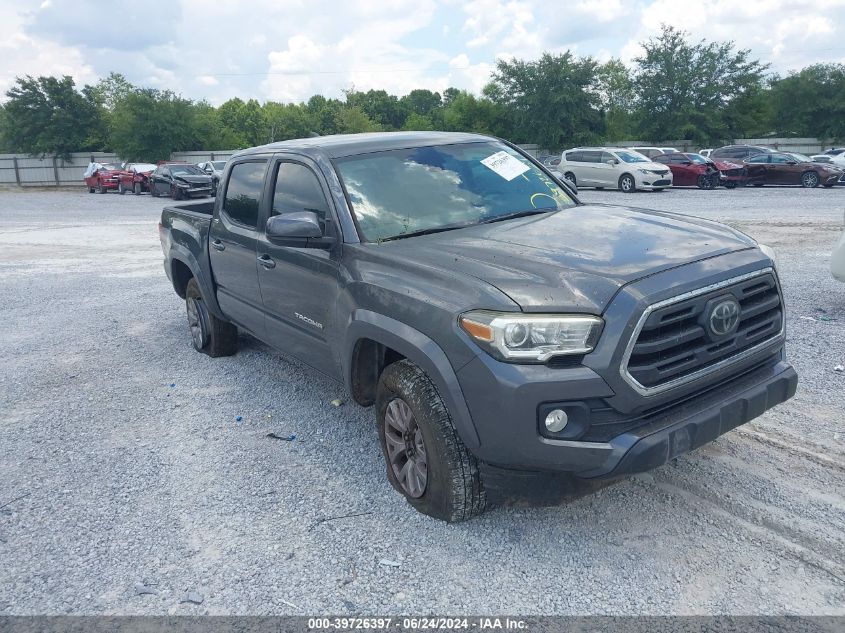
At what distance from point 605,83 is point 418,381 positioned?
156 ft

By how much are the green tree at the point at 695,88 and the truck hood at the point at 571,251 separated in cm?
4239

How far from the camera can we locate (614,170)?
86.5ft

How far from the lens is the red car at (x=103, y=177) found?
36.6 metres

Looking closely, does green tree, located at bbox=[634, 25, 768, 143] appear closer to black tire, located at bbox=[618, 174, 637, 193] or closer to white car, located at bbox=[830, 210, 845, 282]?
black tire, located at bbox=[618, 174, 637, 193]

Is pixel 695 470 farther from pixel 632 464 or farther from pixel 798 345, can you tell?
pixel 798 345

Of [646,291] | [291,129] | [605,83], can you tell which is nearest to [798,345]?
[646,291]

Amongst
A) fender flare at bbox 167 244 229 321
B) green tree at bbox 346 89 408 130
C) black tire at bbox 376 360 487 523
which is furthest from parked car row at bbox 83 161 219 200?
green tree at bbox 346 89 408 130

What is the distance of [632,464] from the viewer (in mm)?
2959

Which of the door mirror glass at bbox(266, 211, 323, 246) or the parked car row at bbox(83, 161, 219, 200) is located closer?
the door mirror glass at bbox(266, 211, 323, 246)

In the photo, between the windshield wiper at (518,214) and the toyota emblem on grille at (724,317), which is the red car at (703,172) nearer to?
the windshield wiper at (518,214)

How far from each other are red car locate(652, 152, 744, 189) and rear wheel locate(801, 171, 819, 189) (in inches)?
78.9

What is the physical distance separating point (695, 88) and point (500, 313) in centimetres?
4564

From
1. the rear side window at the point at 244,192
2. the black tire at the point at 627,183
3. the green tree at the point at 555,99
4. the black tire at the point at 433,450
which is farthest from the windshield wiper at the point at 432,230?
the green tree at the point at 555,99

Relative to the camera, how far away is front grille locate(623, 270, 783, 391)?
3.00m
